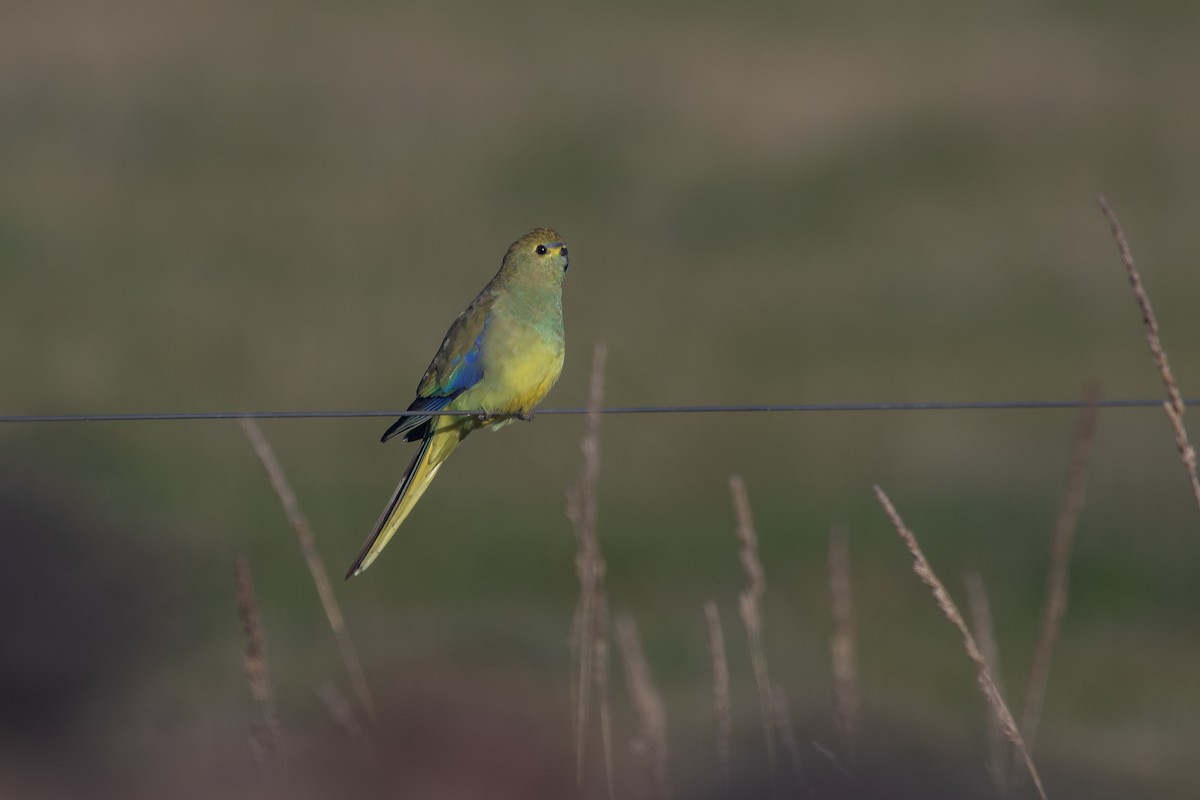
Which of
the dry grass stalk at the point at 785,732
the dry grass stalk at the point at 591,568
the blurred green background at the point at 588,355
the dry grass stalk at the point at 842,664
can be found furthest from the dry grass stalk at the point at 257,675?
the dry grass stalk at the point at 842,664

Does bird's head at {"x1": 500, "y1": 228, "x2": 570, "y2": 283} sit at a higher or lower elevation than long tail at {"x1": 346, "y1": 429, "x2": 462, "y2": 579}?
higher

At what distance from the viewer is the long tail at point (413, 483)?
7459 millimetres

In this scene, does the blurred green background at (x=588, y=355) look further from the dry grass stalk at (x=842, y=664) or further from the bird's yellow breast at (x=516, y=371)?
the bird's yellow breast at (x=516, y=371)

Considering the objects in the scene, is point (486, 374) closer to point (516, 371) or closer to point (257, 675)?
point (516, 371)

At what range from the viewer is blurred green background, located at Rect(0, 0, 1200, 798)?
12391 millimetres

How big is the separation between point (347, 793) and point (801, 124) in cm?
1932

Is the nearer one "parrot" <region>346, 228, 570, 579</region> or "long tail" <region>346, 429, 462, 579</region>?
"long tail" <region>346, 429, 462, 579</region>

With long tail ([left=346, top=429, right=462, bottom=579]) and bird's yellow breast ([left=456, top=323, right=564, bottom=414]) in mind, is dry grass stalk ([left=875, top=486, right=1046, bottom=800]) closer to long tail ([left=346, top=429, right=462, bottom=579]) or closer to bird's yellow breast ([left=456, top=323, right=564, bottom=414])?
long tail ([left=346, top=429, right=462, bottom=579])

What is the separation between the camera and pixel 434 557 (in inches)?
593

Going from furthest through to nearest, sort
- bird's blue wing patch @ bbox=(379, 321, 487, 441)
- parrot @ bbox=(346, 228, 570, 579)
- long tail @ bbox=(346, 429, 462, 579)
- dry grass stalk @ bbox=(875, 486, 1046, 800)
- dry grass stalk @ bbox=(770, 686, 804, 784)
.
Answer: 1. bird's blue wing patch @ bbox=(379, 321, 487, 441)
2. parrot @ bbox=(346, 228, 570, 579)
3. long tail @ bbox=(346, 429, 462, 579)
4. dry grass stalk @ bbox=(770, 686, 804, 784)
5. dry grass stalk @ bbox=(875, 486, 1046, 800)

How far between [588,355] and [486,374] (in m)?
9.65

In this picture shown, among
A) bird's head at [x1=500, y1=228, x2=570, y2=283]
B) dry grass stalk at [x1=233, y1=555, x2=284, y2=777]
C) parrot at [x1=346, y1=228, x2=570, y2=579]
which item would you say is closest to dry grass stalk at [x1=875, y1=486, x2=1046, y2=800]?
dry grass stalk at [x1=233, y1=555, x2=284, y2=777]

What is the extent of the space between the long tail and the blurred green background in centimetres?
74

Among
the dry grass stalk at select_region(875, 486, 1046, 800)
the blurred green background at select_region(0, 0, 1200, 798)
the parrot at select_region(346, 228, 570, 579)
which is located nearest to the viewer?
the dry grass stalk at select_region(875, 486, 1046, 800)
